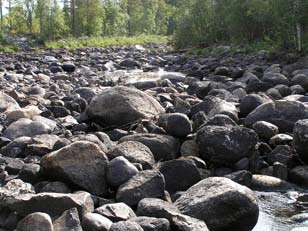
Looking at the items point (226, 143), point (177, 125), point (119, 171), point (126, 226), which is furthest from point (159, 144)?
point (126, 226)

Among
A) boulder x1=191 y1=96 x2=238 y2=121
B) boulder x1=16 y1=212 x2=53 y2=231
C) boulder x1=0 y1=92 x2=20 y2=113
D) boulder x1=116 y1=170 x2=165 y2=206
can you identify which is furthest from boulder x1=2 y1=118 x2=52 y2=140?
boulder x1=16 y1=212 x2=53 y2=231

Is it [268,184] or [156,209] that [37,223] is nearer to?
[156,209]

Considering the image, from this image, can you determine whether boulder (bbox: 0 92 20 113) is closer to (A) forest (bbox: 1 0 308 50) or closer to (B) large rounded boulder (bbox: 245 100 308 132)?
(B) large rounded boulder (bbox: 245 100 308 132)

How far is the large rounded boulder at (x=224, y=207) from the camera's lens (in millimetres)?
4375

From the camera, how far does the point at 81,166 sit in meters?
5.12

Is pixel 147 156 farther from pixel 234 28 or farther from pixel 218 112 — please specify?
pixel 234 28

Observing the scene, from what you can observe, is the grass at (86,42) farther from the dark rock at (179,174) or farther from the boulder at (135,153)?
the dark rock at (179,174)

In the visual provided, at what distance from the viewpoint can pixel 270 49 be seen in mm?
19078

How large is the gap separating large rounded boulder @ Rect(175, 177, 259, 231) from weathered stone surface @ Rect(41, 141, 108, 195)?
1.01 meters

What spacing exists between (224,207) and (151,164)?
1398 mm

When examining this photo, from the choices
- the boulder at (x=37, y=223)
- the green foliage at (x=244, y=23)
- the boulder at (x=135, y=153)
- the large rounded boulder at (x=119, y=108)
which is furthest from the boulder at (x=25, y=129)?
the green foliage at (x=244, y=23)

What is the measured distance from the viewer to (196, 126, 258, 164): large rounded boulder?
20.1ft

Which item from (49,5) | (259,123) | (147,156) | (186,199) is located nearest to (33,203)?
(186,199)

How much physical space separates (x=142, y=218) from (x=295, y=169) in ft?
8.91
